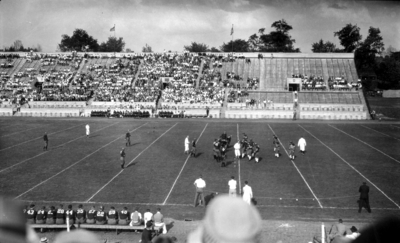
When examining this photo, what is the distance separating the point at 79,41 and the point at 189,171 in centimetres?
10631

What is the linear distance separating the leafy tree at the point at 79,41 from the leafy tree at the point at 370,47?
7371 cm

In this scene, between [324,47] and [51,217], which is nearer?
[51,217]

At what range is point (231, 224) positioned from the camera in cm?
136

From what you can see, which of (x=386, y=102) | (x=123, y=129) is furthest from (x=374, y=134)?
→ (x=386, y=102)

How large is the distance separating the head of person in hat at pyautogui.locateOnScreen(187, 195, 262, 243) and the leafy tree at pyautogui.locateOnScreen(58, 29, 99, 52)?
12139 cm

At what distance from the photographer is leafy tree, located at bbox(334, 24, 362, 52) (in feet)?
278

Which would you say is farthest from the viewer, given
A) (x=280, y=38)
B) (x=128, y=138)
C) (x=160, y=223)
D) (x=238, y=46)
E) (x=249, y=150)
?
(x=238, y=46)

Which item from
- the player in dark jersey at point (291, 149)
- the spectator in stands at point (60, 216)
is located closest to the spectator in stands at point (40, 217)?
the spectator in stands at point (60, 216)

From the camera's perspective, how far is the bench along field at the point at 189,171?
15.3m

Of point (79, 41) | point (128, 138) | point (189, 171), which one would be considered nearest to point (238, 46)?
point (79, 41)

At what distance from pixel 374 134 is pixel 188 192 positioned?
22.7 m

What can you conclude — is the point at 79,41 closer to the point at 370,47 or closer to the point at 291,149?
the point at 370,47

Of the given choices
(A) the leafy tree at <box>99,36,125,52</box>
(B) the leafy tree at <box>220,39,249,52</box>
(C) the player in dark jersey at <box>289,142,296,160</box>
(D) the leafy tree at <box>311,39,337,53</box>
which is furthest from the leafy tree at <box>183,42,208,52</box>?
(C) the player in dark jersey at <box>289,142,296,160</box>

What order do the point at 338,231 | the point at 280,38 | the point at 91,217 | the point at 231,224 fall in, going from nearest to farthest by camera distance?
the point at 231,224
the point at 338,231
the point at 91,217
the point at 280,38
